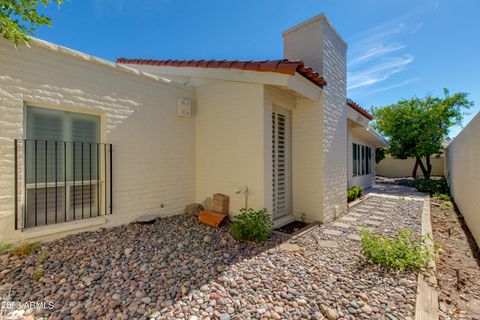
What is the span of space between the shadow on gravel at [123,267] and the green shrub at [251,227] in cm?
16

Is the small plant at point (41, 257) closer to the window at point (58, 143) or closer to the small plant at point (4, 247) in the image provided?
the small plant at point (4, 247)

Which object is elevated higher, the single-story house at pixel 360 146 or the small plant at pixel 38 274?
the single-story house at pixel 360 146

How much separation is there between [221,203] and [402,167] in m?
24.8

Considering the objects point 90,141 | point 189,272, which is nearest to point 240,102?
point 90,141

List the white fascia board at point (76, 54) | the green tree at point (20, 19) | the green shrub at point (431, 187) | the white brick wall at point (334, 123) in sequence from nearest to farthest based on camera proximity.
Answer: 1. the green tree at point (20, 19)
2. the white fascia board at point (76, 54)
3. the white brick wall at point (334, 123)
4. the green shrub at point (431, 187)

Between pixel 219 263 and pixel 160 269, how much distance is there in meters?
0.94

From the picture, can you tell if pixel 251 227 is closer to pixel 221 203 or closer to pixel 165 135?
pixel 221 203

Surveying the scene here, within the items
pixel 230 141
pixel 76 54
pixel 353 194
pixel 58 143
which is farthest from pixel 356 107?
pixel 58 143

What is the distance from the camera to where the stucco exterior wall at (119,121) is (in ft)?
12.0

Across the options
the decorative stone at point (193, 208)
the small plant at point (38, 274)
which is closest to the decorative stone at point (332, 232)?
the decorative stone at point (193, 208)

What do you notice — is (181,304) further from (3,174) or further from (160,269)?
(3,174)

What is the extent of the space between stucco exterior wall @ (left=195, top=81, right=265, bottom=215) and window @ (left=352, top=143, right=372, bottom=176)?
921 centimetres

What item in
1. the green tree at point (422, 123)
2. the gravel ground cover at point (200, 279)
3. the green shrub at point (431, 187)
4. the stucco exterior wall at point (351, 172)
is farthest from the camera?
the green tree at point (422, 123)

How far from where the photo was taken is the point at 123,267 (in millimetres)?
3326
